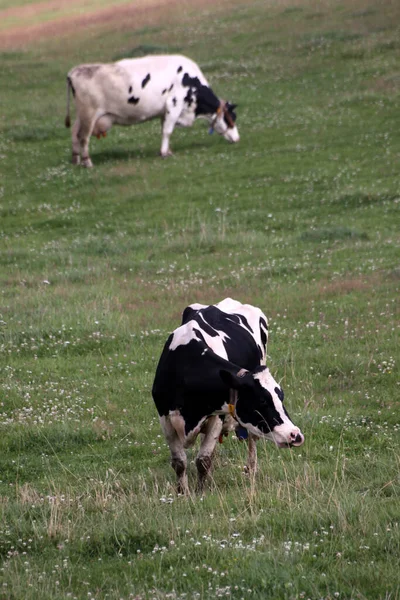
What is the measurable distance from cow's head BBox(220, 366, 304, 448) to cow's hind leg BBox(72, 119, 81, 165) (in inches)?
811

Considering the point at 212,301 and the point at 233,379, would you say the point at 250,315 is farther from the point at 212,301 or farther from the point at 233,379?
the point at 212,301

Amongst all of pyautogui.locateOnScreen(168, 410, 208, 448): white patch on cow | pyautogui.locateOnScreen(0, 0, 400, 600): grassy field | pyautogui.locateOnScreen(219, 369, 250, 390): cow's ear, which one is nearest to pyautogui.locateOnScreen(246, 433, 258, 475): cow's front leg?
pyautogui.locateOnScreen(0, 0, 400, 600): grassy field

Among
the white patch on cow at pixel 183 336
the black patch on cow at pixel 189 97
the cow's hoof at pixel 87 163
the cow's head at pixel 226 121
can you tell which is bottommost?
the cow's hoof at pixel 87 163

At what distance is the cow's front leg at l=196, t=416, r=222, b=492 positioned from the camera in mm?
9430

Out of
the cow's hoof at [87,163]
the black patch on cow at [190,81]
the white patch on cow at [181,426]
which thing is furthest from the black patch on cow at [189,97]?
the white patch on cow at [181,426]

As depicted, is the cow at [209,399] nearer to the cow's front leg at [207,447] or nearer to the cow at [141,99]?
the cow's front leg at [207,447]

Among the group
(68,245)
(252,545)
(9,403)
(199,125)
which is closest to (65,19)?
(199,125)

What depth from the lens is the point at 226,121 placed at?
30.0 metres

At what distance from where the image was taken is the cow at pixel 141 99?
28.7 metres

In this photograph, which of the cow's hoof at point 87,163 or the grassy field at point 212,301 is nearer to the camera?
the grassy field at point 212,301

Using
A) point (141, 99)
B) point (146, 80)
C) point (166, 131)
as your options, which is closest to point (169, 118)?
point (166, 131)

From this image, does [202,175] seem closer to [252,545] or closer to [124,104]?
[124,104]

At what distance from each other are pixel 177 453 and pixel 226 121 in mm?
21680

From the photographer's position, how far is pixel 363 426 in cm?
1097
